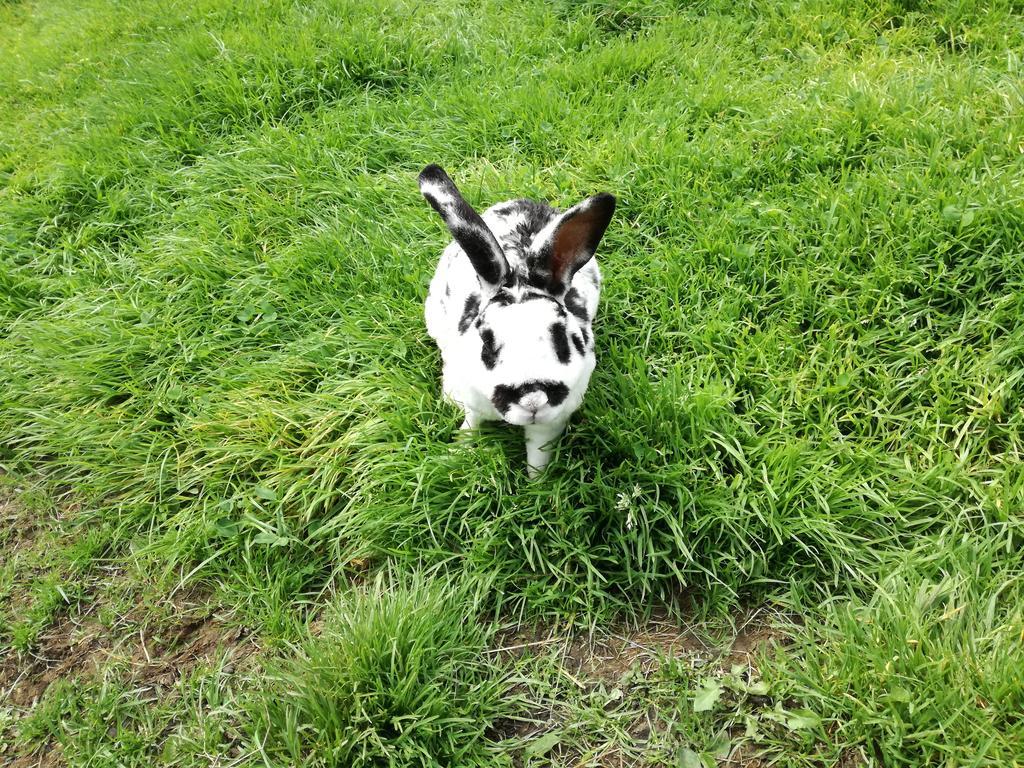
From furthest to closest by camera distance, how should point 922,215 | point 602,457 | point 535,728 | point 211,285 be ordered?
point 211,285, point 922,215, point 602,457, point 535,728

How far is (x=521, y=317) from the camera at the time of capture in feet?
7.55

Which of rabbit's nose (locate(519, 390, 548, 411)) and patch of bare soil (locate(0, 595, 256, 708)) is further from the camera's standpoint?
patch of bare soil (locate(0, 595, 256, 708))

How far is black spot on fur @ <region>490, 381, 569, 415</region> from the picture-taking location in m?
2.24

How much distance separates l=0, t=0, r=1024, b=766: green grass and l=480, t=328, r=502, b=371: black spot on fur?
472 mm

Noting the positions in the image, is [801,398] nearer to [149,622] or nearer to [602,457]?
[602,457]

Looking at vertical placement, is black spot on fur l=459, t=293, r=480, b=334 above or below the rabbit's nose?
above

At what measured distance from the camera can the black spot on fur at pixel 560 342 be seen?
2.31 metres

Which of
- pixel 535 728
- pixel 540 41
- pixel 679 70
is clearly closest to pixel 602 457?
pixel 535 728

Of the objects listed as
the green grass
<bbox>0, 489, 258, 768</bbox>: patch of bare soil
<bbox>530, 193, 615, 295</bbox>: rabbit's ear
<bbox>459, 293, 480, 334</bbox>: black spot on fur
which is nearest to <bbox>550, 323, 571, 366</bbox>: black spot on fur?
<bbox>530, 193, 615, 295</bbox>: rabbit's ear

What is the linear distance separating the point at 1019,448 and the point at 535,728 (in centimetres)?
203

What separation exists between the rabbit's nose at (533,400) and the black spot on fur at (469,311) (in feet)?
1.51

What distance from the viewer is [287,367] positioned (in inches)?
125

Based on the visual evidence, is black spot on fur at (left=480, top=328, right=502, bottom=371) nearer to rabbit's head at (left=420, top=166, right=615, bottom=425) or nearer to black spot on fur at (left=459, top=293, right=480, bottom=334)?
rabbit's head at (left=420, top=166, right=615, bottom=425)

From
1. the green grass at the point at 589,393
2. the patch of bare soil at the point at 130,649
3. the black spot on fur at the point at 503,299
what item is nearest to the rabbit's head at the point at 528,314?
the black spot on fur at the point at 503,299
